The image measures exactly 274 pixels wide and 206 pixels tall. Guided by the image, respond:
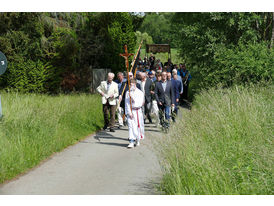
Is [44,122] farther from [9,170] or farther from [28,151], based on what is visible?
[9,170]

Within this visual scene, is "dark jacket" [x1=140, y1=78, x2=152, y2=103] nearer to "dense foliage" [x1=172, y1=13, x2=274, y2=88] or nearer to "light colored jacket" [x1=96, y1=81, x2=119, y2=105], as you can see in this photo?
"light colored jacket" [x1=96, y1=81, x2=119, y2=105]

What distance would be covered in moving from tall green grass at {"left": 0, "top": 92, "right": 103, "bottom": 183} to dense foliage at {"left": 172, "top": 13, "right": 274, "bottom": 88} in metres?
6.03

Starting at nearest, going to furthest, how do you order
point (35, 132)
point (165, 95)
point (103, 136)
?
point (35, 132) < point (103, 136) < point (165, 95)

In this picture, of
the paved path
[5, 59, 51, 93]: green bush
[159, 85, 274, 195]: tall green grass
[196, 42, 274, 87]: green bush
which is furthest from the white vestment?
[5, 59, 51, 93]: green bush

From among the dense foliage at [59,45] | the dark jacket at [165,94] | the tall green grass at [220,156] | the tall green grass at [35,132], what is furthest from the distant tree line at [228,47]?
the tall green grass at [220,156]

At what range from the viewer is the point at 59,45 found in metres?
20.7

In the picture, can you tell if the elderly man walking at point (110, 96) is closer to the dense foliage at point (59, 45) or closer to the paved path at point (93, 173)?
the paved path at point (93, 173)

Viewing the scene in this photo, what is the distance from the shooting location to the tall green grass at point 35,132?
26.8ft

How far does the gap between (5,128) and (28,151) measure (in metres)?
1.24

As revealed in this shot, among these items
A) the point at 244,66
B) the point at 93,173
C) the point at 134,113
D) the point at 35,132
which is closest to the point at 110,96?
the point at 134,113

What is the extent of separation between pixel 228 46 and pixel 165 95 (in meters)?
7.69

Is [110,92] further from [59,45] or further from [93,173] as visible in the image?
[59,45]

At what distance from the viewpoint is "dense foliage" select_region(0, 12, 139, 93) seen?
20.1 metres

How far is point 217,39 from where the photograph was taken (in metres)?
19.2
